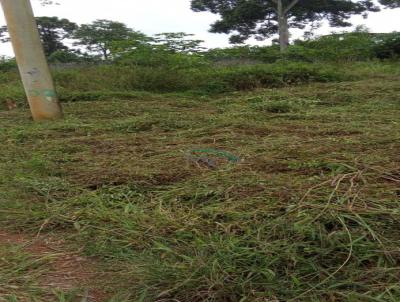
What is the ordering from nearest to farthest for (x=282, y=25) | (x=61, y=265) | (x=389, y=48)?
1. (x=61, y=265)
2. (x=389, y=48)
3. (x=282, y=25)

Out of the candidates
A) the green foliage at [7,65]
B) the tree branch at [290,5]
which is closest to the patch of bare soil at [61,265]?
the green foliage at [7,65]

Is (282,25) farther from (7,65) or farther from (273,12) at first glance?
(7,65)

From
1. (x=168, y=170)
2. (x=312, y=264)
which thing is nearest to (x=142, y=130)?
(x=168, y=170)

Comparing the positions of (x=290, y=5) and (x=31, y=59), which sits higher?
(x=290, y=5)

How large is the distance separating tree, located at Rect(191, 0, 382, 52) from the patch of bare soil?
1967 centimetres

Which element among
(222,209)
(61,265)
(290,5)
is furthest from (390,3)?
(61,265)

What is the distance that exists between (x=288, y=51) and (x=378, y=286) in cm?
1316

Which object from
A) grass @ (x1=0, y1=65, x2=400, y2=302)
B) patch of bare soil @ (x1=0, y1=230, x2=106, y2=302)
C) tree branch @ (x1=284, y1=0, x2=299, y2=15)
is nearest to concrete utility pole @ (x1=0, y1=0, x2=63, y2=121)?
grass @ (x1=0, y1=65, x2=400, y2=302)

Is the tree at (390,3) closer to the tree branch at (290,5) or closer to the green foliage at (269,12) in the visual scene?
the green foliage at (269,12)

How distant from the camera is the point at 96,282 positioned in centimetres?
159

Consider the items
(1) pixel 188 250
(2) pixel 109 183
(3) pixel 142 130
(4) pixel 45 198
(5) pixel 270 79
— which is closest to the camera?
(1) pixel 188 250

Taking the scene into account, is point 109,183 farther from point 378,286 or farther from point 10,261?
point 378,286

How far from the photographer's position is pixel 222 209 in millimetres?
2010

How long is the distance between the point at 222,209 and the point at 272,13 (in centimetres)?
2178
